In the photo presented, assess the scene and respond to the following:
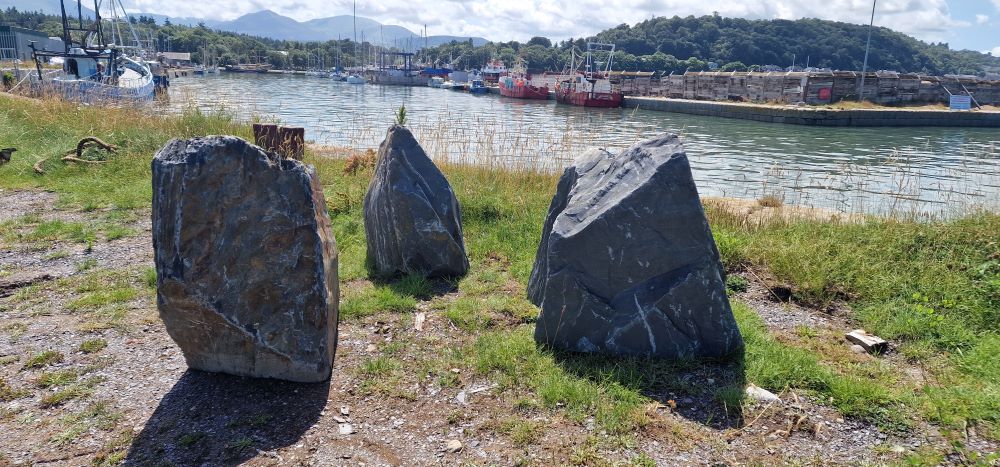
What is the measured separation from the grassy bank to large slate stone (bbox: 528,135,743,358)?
6.9 inches

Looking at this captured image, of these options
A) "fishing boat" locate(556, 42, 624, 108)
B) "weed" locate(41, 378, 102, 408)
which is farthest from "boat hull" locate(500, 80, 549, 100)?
"weed" locate(41, 378, 102, 408)

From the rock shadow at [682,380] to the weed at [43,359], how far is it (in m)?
3.48

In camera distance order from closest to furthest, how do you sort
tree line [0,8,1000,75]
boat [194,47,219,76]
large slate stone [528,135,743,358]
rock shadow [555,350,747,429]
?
1. rock shadow [555,350,747,429]
2. large slate stone [528,135,743,358]
3. boat [194,47,219,76]
4. tree line [0,8,1000,75]

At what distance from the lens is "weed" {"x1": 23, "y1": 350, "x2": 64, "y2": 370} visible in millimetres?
4312

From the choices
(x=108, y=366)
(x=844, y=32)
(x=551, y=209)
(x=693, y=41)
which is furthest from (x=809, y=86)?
(x=844, y=32)

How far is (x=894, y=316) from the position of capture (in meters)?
5.50

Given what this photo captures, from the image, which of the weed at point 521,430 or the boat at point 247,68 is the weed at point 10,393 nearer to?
the weed at point 521,430

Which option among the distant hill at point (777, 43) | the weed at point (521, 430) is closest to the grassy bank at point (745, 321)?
the weed at point (521, 430)

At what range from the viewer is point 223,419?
3771mm

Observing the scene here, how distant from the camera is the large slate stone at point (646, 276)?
4.54 meters

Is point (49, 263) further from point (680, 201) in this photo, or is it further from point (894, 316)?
point (894, 316)

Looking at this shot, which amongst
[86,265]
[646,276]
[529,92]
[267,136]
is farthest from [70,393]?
[529,92]

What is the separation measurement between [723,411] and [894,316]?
8.41ft

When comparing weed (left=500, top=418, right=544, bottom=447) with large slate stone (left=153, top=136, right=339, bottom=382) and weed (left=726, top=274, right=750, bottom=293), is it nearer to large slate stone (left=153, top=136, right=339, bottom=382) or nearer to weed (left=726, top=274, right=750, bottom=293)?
large slate stone (left=153, top=136, right=339, bottom=382)
